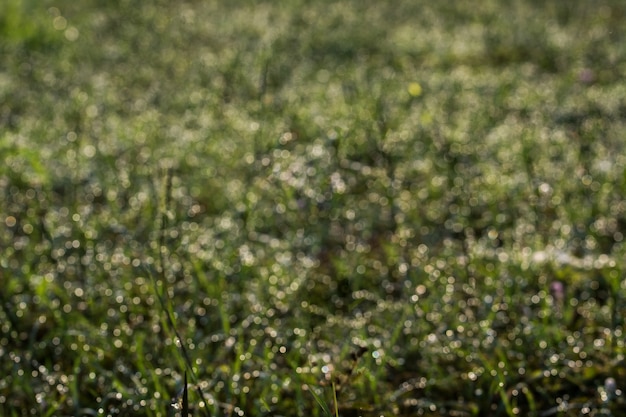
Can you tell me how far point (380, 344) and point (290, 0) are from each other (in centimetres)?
695

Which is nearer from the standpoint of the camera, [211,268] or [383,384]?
[383,384]

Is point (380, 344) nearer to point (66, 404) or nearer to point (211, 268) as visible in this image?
point (211, 268)

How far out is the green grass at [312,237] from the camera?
2506mm

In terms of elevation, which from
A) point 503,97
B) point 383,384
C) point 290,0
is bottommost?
point 290,0

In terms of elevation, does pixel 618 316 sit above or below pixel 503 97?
above

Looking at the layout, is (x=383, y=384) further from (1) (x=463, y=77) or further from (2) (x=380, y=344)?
(1) (x=463, y=77)

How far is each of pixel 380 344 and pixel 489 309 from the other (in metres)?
0.48

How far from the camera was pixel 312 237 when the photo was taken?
3494 millimetres

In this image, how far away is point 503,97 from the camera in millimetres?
5402

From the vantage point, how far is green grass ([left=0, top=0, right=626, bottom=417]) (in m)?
2.51

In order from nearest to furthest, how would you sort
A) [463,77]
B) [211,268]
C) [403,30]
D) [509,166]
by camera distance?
[211,268], [509,166], [463,77], [403,30]

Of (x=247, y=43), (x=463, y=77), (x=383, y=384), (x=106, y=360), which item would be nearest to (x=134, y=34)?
(x=247, y=43)

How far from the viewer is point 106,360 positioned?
2.70 meters

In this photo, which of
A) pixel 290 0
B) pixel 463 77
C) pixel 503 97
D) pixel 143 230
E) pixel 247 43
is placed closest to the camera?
pixel 143 230
